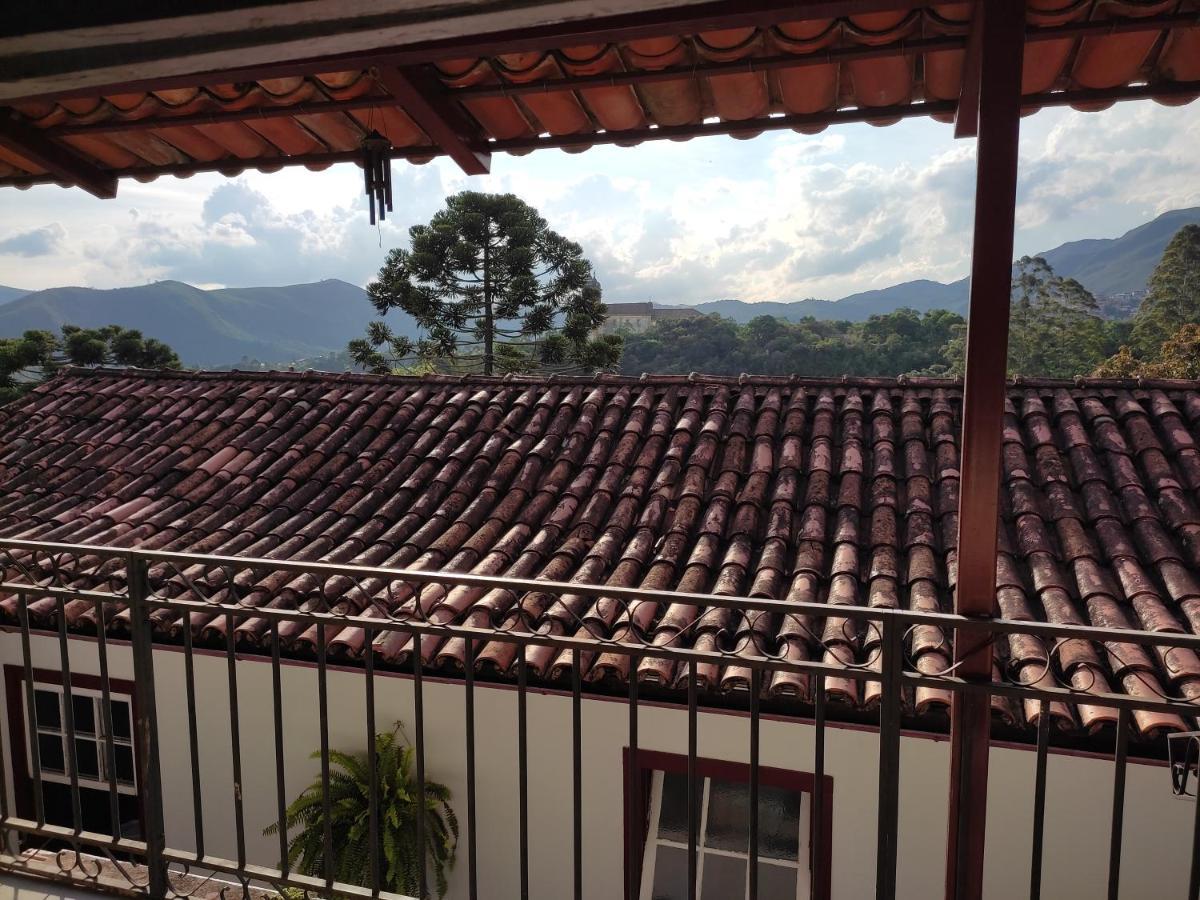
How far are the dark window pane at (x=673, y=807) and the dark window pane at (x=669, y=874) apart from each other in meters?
0.08

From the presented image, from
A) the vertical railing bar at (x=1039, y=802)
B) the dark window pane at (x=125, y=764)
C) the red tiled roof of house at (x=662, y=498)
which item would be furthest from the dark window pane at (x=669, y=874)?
the dark window pane at (x=125, y=764)

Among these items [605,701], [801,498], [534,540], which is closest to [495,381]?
[534,540]

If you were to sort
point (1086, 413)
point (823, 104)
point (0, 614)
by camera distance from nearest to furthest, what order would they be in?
point (823, 104), point (0, 614), point (1086, 413)

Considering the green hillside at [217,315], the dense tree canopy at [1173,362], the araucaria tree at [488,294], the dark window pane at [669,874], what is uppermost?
the green hillside at [217,315]

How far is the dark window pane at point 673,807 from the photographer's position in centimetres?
454

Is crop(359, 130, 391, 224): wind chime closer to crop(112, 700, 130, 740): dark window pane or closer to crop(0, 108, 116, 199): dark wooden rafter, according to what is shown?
crop(0, 108, 116, 199): dark wooden rafter

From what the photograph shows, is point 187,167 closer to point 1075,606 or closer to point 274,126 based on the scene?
point 274,126

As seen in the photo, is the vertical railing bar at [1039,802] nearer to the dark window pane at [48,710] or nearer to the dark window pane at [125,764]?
the dark window pane at [125,764]

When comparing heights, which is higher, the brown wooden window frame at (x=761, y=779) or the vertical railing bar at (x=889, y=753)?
the vertical railing bar at (x=889, y=753)

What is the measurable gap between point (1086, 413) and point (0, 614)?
7.74 metres

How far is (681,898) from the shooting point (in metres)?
4.46

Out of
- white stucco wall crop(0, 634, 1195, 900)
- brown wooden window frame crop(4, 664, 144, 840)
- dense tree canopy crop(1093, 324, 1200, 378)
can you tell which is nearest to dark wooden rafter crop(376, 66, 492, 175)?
white stucco wall crop(0, 634, 1195, 900)

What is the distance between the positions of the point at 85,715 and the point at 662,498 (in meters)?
4.53

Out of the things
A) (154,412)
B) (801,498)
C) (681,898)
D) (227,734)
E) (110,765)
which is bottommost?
(681,898)
